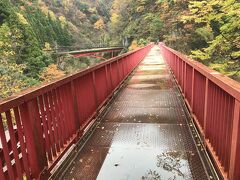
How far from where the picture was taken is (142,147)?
482 cm

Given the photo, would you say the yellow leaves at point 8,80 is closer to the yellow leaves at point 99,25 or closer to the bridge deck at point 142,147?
the bridge deck at point 142,147

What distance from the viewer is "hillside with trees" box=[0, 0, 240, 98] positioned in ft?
44.8

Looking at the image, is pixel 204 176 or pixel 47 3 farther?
pixel 47 3

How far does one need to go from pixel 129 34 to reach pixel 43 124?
81159 millimetres

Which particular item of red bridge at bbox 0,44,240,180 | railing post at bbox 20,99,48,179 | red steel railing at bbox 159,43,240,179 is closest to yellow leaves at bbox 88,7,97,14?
red bridge at bbox 0,44,240,180

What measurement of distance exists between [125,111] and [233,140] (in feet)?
14.3

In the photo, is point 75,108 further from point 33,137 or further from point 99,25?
point 99,25

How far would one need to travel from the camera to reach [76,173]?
405cm

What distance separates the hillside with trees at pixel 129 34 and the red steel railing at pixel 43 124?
8168mm

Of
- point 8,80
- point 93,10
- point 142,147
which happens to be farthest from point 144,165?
point 93,10

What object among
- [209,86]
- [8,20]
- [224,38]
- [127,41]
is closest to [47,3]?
[127,41]

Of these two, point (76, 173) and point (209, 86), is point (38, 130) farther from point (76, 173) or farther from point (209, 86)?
point (209, 86)

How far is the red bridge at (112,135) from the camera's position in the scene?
324 centimetres

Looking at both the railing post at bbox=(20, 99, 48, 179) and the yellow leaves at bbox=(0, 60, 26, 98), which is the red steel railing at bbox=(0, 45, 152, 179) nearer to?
the railing post at bbox=(20, 99, 48, 179)
